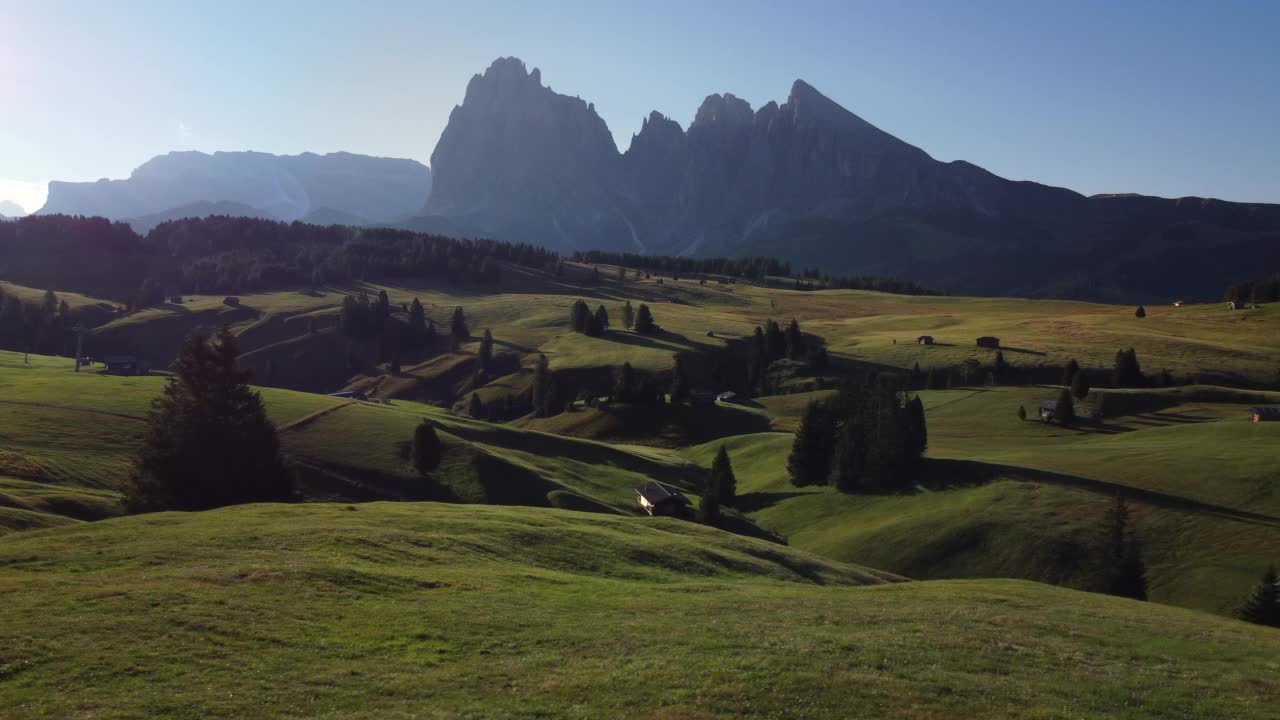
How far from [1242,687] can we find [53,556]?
4103cm

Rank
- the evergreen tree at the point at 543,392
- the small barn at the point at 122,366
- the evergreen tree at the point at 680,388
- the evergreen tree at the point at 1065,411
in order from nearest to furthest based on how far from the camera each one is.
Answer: the evergreen tree at the point at 1065,411 < the evergreen tree at the point at 680,388 < the small barn at the point at 122,366 < the evergreen tree at the point at 543,392

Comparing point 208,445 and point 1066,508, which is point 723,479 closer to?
point 1066,508

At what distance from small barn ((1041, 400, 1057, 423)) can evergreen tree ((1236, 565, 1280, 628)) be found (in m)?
73.8

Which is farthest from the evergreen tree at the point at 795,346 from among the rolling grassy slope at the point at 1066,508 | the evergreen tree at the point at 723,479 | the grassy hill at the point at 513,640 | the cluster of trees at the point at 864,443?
the grassy hill at the point at 513,640

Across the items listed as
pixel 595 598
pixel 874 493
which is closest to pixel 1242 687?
pixel 595 598

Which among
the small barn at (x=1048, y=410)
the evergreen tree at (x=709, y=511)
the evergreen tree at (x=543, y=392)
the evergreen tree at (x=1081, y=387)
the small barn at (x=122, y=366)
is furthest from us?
the evergreen tree at (x=543, y=392)

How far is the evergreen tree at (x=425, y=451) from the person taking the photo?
83.9 meters

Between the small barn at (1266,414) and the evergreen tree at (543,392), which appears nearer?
the small barn at (1266,414)

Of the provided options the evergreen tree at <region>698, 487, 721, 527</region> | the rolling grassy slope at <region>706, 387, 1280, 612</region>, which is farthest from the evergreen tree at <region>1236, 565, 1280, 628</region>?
the evergreen tree at <region>698, 487, 721, 527</region>

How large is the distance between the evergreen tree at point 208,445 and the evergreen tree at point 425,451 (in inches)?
752

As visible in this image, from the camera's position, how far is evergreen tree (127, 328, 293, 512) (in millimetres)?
58125

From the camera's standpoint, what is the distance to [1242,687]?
2670 centimetres

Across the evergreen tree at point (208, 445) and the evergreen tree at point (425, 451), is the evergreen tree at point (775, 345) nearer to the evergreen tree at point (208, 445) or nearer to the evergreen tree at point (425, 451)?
the evergreen tree at point (425, 451)

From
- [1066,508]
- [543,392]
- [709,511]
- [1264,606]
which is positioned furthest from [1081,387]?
[543,392]
